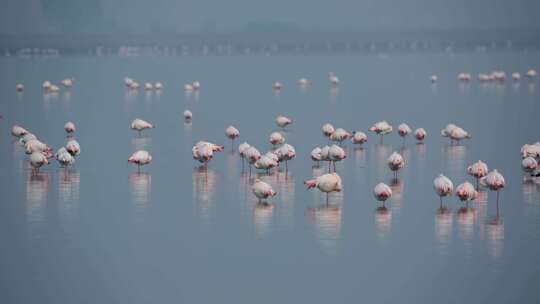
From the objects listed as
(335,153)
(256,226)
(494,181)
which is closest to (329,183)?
(256,226)

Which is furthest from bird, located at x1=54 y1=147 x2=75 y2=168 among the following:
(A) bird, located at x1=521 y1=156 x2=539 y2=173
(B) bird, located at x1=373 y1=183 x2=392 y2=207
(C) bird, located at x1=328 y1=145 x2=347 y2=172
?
(A) bird, located at x1=521 y1=156 x2=539 y2=173

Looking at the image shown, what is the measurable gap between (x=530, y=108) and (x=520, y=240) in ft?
61.9

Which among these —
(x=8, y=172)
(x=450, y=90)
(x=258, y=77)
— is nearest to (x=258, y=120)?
(x=8, y=172)

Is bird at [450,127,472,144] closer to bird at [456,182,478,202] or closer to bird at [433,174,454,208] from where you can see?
bird at [433,174,454,208]

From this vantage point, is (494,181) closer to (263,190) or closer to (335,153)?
(263,190)

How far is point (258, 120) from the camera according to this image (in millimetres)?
30469

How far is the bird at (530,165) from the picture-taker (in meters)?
19.1

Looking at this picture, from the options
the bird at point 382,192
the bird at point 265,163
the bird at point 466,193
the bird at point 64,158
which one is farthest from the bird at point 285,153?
the bird at point 466,193

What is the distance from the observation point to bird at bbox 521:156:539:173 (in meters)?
19.1

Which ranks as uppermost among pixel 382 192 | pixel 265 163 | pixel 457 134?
pixel 457 134

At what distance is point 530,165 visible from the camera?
62.7 ft

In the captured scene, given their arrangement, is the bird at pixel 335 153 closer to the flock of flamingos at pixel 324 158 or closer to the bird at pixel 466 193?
the flock of flamingos at pixel 324 158

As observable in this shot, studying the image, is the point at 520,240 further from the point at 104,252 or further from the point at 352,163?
the point at 352,163

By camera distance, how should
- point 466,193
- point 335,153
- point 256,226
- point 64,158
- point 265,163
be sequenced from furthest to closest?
point 64,158 < point 335,153 < point 265,163 < point 466,193 < point 256,226
